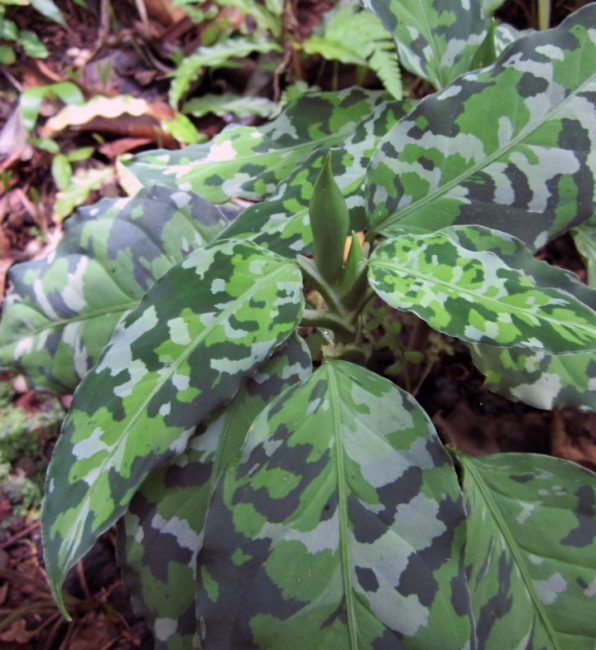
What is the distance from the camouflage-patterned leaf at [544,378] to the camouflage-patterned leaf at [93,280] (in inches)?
18.2

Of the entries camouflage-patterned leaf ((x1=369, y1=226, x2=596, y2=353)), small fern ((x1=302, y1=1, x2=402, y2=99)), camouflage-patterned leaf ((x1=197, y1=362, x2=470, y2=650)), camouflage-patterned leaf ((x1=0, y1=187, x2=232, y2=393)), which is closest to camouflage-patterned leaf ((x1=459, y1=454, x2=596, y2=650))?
camouflage-patterned leaf ((x1=197, y1=362, x2=470, y2=650))

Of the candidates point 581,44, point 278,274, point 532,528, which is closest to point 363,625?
point 532,528

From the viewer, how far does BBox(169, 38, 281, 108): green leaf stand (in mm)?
1455

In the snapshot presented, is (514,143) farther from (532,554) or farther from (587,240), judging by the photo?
(532,554)

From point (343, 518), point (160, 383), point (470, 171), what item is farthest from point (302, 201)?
point (343, 518)

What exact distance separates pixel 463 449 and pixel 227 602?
0.56m

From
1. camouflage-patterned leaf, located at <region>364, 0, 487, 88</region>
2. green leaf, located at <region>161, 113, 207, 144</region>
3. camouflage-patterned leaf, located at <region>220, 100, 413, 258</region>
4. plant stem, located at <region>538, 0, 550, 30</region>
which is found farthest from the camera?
green leaf, located at <region>161, 113, 207, 144</region>

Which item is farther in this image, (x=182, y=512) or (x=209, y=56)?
(x=209, y=56)

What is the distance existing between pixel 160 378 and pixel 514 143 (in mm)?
534

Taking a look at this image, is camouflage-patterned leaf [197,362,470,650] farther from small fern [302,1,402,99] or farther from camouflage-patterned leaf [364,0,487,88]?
small fern [302,1,402,99]

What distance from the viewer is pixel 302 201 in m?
0.82

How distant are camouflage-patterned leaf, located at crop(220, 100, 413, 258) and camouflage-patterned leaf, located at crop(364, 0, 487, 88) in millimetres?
96

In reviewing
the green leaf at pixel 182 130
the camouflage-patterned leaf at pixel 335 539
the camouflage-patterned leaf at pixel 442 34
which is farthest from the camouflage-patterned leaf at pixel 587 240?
the green leaf at pixel 182 130

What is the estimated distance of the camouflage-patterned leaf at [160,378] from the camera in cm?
62
